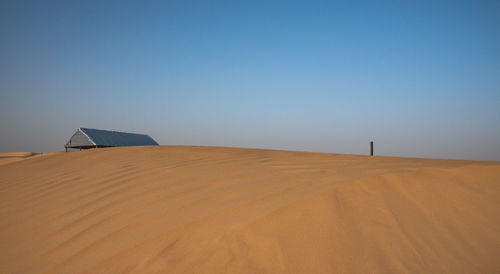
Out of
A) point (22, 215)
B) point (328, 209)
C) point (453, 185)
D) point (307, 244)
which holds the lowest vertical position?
point (22, 215)

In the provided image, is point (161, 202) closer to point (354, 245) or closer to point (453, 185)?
point (354, 245)

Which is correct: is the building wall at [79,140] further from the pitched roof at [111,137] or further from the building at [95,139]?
the pitched roof at [111,137]

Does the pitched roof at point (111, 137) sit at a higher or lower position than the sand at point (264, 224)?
higher

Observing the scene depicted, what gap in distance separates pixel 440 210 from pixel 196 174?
2.16 m

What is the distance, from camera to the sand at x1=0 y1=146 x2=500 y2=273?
1319mm

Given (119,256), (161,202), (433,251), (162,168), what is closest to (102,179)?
(162,168)

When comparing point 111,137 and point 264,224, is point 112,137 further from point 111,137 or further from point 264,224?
point 264,224

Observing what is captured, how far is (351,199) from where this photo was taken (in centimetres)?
191

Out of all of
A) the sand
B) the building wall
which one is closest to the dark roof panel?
the building wall

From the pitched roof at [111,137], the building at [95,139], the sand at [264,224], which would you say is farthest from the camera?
the pitched roof at [111,137]

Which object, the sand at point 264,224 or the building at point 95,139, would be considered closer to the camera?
the sand at point 264,224

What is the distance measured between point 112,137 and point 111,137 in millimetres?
84

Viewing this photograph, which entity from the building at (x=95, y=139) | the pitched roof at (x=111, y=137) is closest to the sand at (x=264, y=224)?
the building at (x=95, y=139)

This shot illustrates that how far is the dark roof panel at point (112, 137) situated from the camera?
17770 millimetres
